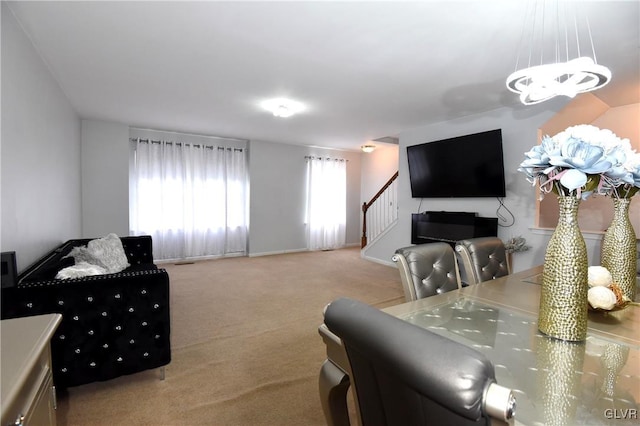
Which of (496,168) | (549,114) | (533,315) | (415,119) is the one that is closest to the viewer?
(533,315)

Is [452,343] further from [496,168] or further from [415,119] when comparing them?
[415,119]

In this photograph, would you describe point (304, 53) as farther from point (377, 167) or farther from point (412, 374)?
point (377, 167)

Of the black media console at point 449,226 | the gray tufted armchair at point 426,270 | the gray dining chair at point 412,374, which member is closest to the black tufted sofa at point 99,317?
the gray tufted armchair at point 426,270

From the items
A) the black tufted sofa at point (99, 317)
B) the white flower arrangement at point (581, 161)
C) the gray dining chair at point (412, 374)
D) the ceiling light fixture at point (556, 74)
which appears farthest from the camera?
the black tufted sofa at point (99, 317)

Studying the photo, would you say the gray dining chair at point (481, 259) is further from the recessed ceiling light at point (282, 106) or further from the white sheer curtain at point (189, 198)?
the white sheer curtain at point (189, 198)

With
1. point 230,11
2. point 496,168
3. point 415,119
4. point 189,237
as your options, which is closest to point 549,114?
Answer: point 496,168

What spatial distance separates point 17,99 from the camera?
78.0 inches

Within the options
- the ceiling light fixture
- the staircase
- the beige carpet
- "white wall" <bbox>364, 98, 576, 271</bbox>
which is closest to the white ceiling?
the ceiling light fixture

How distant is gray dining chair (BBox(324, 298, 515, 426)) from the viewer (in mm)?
426

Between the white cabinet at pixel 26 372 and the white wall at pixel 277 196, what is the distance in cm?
513

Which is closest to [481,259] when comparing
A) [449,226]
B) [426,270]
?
[426,270]

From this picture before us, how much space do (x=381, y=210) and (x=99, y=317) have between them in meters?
5.63

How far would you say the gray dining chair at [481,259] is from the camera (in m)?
1.88

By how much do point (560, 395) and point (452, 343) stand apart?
20.5 inches
